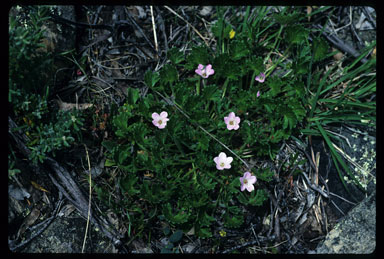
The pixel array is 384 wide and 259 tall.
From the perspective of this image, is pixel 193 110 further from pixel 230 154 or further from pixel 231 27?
pixel 231 27

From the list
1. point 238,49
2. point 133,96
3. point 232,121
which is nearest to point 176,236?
point 232,121

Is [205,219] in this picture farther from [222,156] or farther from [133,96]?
[133,96]

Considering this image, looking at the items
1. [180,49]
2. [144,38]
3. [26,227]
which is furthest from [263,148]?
[26,227]

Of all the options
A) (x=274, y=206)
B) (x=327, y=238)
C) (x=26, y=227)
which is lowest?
(x=327, y=238)

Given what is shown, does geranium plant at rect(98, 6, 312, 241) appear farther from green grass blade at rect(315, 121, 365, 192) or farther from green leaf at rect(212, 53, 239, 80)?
green grass blade at rect(315, 121, 365, 192)

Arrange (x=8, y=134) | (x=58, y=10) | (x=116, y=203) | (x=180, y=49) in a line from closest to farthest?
(x=8, y=134), (x=116, y=203), (x=58, y=10), (x=180, y=49)
